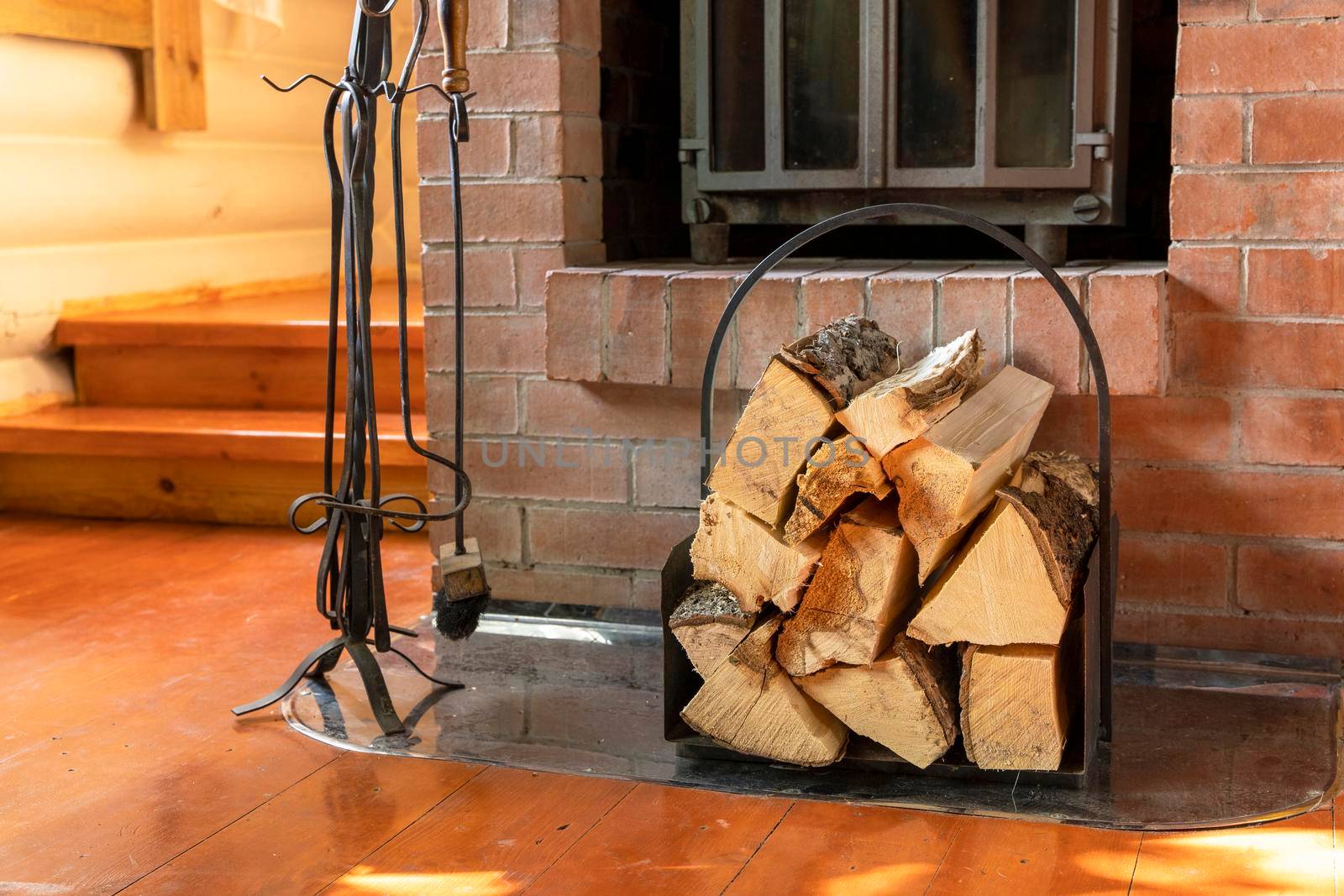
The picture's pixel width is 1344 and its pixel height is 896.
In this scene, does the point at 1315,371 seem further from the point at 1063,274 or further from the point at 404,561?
the point at 404,561

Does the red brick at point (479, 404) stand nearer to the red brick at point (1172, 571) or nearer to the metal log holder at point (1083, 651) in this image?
the metal log holder at point (1083, 651)

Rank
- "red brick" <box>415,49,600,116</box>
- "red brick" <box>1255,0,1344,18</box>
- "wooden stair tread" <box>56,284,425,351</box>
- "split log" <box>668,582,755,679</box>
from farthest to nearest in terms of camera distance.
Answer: "wooden stair tread" <box>56,284,425,351</box>
"red brick" <box>415,49,600,116</box>
"red brick" <box>1255,0,1344,18</box>
"split log" <box>668,582,755,679</box>

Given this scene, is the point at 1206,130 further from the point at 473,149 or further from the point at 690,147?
the point at 473,149

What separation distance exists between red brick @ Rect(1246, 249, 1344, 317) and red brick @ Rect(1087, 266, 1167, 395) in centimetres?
13

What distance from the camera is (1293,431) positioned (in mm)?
1970

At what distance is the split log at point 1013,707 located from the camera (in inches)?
63.6

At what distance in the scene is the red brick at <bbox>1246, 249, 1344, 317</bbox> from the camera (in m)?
1.91

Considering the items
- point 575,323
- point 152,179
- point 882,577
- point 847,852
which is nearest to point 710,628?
point 882,577

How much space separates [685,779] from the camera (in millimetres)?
1694

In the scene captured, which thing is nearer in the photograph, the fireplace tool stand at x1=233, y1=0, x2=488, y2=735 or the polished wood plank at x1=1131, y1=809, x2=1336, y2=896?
the polished wood plank at x1=1131, y1=809, x2=1336, y2=896

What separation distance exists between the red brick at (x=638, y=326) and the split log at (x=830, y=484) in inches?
21.2

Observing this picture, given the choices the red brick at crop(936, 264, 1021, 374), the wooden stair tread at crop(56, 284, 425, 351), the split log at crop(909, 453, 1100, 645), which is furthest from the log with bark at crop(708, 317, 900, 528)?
the wooden stair tread at crop(56, 284, 425, 351)

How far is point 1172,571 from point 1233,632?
12cm

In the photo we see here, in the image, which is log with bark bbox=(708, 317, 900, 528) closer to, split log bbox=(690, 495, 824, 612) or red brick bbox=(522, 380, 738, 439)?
split log bbox=(690, 495, 824, 612)
